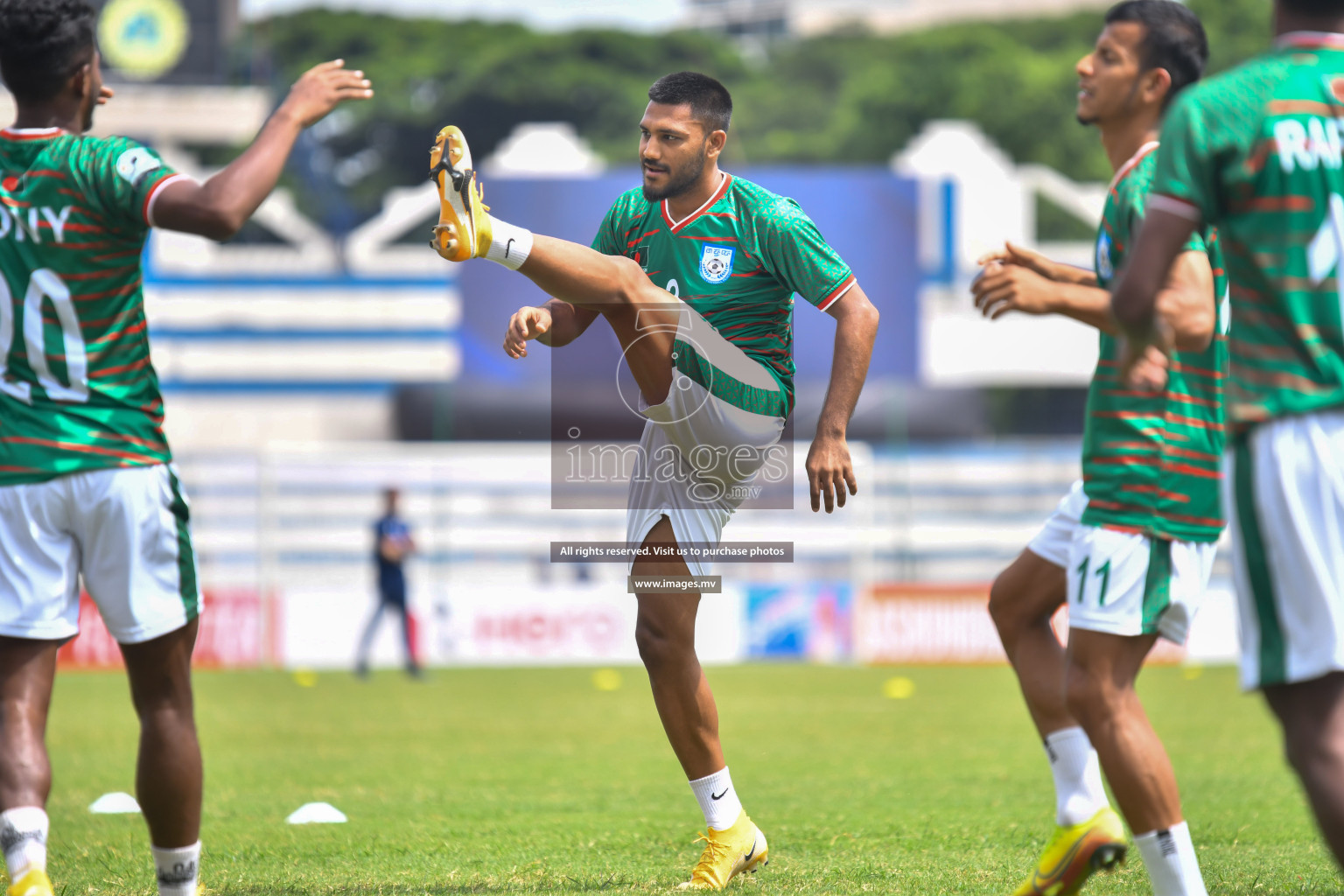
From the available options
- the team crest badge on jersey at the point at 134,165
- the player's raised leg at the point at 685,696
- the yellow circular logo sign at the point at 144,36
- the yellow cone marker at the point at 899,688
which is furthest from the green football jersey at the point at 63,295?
the yellow circular logo sign at the point at 144,36

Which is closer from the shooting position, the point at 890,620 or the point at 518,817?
the point at 518,817

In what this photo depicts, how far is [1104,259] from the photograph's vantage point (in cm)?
434

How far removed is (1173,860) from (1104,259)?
1.69m

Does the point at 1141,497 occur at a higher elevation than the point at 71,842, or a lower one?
higher

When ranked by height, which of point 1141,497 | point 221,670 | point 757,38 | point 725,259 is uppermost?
point 757,38

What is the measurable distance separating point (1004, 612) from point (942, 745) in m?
6.12

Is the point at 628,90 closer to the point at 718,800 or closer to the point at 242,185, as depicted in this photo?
the point at 718,800

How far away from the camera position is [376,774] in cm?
924

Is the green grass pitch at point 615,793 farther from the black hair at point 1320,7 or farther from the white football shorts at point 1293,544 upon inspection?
the black hair at point 1320,7

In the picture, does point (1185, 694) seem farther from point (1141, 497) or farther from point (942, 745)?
point (1141, 497)

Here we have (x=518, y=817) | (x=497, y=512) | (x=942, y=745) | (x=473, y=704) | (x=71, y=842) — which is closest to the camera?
(x=71, y=842)

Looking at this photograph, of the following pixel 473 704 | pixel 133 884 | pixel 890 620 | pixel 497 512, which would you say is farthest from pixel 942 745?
pixel 497 512

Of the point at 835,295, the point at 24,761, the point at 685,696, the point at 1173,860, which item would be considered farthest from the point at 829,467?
the point at 24,761

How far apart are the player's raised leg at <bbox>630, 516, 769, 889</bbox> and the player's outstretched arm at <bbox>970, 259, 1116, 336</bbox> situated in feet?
6.66
